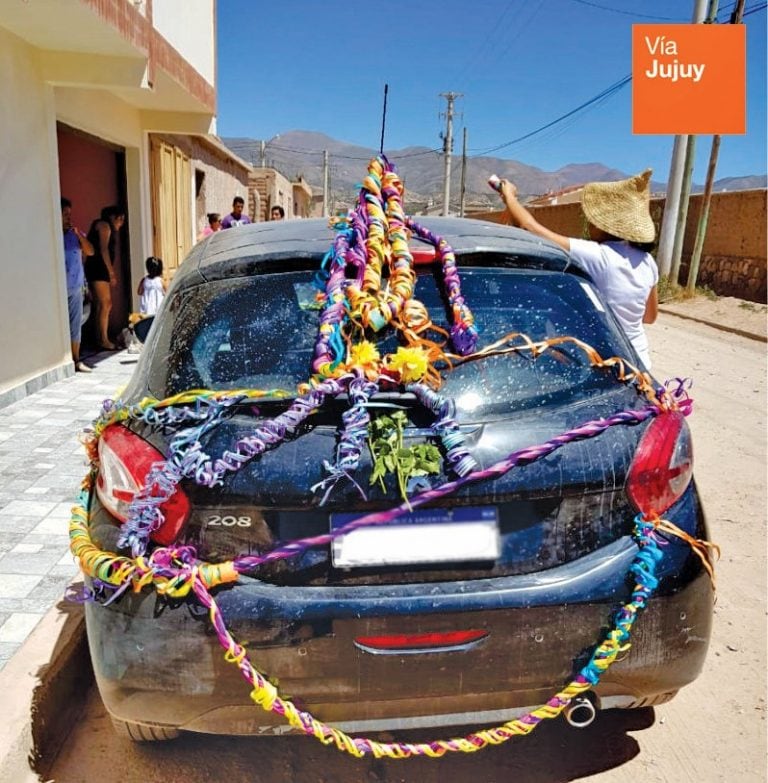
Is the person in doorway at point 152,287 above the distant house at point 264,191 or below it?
below

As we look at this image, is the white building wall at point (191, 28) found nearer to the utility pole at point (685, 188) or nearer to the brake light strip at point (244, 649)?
the brake light strip at point (244, 649)

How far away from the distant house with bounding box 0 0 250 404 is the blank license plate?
5.30m

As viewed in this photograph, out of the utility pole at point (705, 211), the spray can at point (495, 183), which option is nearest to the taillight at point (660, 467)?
the spray can at point (495, 183)

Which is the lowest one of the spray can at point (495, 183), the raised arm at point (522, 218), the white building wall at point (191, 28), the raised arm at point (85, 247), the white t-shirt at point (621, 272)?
the raised arm at point (85, 247)

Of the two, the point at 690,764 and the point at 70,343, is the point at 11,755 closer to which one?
the point at 690,764

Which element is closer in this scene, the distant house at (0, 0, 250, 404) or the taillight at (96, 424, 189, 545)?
the taillight at (96, 424, 189, 545)

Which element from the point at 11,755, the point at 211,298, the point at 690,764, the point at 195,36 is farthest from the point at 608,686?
the point at 195,36

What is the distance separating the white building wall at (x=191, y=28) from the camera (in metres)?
8.95

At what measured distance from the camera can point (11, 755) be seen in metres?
2.14

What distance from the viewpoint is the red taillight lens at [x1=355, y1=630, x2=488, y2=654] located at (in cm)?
178

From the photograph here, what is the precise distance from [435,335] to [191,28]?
34.2 feet

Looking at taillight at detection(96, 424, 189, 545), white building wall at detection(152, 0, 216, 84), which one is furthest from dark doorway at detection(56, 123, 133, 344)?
taillight at detection(96, 424, 189, 545)

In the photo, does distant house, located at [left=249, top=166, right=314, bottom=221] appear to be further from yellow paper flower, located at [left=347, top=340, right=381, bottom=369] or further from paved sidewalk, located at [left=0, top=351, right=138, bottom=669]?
yellow paper flower, located at [left=347, top=340, right=381, bottom=369]

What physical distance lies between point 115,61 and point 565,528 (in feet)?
23.1
